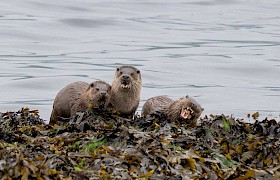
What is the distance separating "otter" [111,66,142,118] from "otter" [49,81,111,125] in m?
0.08

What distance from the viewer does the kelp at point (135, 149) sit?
180 inches

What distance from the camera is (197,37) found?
20594 mm

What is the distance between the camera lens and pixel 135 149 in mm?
4980

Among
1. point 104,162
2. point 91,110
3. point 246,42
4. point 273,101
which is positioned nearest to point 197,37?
point 246,42

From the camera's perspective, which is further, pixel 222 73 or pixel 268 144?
pixel 222 73

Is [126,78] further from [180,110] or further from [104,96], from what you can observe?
[180,110]

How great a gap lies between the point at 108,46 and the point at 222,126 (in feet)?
42.9

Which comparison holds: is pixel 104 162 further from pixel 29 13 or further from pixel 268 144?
pixel 29 13

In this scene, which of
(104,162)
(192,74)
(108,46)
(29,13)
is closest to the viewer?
(104,162)

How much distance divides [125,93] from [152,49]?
1175 cm

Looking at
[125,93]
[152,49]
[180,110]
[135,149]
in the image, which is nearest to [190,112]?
[180,110]

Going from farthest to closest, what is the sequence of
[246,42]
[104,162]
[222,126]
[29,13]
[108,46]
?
[29,13], [246,42], [108,46], [222,126], [104,162]

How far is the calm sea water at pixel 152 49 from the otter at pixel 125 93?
368 cm

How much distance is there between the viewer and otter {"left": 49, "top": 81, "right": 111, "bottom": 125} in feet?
22.5
